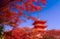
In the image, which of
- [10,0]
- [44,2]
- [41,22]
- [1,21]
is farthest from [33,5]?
[41,22]

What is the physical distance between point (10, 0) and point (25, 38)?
1631 millimetres

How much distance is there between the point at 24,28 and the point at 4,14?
3.59 feet

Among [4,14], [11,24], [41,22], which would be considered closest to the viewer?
[4,14]

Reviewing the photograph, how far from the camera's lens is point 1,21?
251 inches

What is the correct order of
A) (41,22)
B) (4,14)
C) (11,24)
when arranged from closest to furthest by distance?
(4,14), (11,24), (41,22)

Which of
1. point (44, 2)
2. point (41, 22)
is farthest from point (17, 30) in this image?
point (41, 22)

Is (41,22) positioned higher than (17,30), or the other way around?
(41,22)

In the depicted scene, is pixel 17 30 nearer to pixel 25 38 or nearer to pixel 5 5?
pixel 25 38

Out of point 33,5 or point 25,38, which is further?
point 25,38

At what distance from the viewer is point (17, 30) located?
21.2 ft

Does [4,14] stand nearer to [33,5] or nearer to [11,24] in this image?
[11,24]

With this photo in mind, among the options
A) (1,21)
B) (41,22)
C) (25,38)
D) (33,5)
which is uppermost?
(41,22)

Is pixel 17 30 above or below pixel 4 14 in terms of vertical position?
below

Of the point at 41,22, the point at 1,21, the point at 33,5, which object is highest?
the point at 41,22
